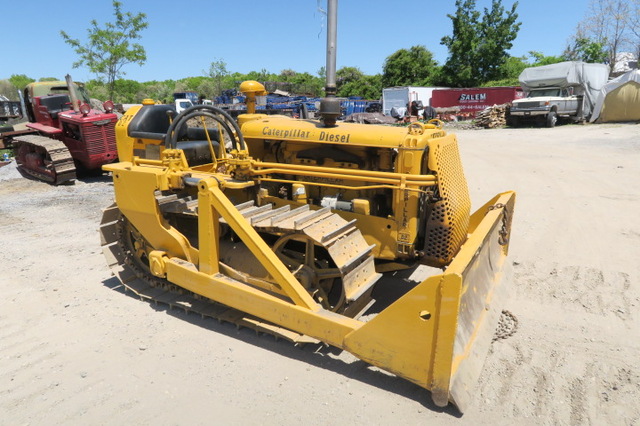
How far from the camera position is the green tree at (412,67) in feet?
131

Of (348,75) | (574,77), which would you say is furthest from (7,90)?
(574,77)

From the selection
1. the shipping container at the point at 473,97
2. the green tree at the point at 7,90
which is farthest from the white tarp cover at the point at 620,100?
the green tree at the point at 7,90

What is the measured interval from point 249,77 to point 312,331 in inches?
2210

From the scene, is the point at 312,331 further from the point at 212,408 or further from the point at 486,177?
the point at 486,177

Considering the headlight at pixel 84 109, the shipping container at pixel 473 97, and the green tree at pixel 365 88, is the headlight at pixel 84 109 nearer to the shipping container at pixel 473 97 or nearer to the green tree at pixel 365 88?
the shipping container at pixel 473 97

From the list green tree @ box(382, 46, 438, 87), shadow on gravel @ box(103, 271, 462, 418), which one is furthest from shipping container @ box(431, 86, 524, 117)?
shadow on gravel @ box(103, 271, 462, 418)

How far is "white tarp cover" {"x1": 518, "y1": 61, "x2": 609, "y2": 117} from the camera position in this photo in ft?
66.2

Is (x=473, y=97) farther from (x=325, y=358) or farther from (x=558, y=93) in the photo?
(x=325, y=358)

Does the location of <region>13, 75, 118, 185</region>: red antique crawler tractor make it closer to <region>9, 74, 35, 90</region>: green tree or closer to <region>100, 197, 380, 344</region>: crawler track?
<region>100, 197, 380, 344</region>: crawler track

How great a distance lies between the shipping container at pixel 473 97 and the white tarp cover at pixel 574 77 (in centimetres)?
447

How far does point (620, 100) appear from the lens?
1984cm

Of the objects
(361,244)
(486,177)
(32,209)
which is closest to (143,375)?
(361,244)

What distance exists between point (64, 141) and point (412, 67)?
1341 inches

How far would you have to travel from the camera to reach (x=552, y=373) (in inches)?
134
